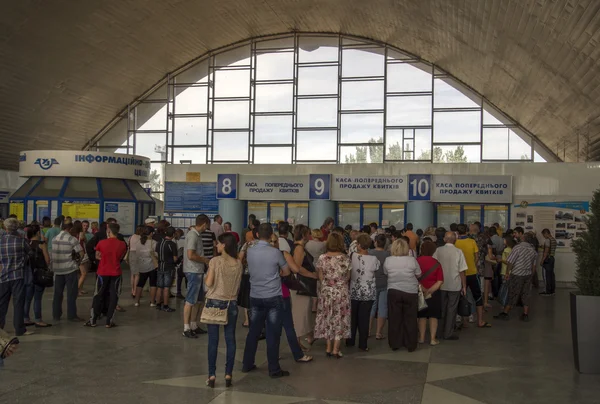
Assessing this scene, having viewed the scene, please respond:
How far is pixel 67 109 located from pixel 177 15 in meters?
6.20

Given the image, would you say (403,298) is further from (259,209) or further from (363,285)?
(259,209)

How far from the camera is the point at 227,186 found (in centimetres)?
1898

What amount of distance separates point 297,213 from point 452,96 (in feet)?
29.2

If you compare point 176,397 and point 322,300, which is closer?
point 176,397

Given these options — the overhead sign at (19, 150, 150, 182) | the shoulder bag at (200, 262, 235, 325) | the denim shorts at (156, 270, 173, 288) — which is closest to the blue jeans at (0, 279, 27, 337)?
the denim shorts at (156, 270, 173, 288)

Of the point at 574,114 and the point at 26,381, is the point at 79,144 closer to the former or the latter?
the point at 574,114

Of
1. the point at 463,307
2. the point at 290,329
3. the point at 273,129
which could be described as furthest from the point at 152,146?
the point at 290,329

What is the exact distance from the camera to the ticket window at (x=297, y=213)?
19016mm

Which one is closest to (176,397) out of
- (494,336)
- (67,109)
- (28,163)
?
(494,336)

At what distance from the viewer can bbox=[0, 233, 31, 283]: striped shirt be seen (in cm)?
759

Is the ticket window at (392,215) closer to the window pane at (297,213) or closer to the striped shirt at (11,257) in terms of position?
the window pane at (297,213)

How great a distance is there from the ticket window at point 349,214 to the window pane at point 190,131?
8.78 m

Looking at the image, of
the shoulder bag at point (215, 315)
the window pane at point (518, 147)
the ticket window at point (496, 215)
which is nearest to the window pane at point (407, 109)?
the window pane at point (518, 147)

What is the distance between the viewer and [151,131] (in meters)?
26.2
